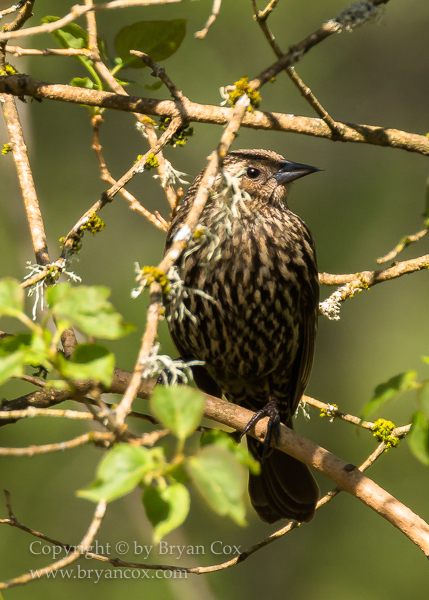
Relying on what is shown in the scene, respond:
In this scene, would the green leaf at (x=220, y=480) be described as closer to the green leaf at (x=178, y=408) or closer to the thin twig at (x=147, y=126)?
the green leaf at (x=178, y=408)

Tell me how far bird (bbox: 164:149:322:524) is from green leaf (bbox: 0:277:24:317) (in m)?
1.49

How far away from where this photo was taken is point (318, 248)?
7387 mm

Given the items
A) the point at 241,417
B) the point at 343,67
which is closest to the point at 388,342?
the point at 343,67

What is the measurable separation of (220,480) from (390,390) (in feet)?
1.19

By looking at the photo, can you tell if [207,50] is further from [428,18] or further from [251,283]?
[251,283]

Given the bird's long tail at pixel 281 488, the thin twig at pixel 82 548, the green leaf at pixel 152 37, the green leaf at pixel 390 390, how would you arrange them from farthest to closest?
the bird's long tail at pixel 281 488 < the green leaf at pixel 152 37 < the green leaf at pixel 390 390 < the thin twig at pixel 82 548

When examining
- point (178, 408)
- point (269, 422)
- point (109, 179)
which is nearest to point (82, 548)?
point (178, 408)

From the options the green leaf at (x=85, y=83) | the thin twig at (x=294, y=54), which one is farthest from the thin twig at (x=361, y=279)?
the green leaf at (x=85, y=83)

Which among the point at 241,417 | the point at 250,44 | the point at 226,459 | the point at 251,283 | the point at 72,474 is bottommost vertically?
the point at 226,459

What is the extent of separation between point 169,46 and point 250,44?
23.5 feet

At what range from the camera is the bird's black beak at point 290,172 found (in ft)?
9.03

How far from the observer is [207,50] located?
27.8 feet

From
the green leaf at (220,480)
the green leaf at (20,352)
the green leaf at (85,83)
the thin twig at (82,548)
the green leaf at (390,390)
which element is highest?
the green leaf at (85,83)

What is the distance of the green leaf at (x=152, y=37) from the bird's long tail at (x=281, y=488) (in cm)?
165
